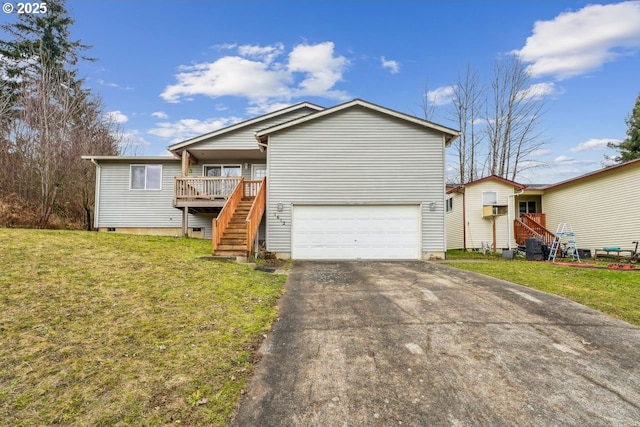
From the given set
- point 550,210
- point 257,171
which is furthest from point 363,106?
point 550,210

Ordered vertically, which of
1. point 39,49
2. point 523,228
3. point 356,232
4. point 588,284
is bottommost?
point 588,284

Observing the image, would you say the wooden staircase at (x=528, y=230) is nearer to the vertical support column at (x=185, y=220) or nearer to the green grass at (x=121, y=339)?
the green grass at (x=121, y=339)

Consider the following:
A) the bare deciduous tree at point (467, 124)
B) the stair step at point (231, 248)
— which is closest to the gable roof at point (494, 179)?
the bare deciduous tree at point (467, 124)

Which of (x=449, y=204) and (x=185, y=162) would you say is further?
(x=449, y=204)

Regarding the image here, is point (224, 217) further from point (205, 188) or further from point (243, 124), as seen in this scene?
point (243, 124)

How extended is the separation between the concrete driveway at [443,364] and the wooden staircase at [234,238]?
154 inches

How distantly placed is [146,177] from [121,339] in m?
13.9

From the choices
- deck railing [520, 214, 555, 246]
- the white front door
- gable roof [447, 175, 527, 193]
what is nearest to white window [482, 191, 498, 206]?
gable roof [447, 175, 527, 193]

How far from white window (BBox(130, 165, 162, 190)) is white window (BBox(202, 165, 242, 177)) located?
2.17 meters

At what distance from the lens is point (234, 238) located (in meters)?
10.5

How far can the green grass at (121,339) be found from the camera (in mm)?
2908

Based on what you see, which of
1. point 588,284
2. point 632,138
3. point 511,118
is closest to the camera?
point 588,284

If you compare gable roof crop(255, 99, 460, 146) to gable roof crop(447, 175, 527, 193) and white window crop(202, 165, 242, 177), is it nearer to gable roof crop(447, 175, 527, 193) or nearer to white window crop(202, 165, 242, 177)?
white window crop(202, 165, 242, 177)

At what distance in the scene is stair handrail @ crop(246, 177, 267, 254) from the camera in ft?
33.8
